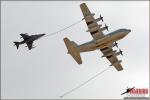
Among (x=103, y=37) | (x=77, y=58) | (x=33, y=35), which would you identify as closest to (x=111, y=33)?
(x=103, y=37)

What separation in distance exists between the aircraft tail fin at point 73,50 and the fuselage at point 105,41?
1435 mm

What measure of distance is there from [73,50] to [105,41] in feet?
36.2

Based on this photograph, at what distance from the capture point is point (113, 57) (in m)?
172

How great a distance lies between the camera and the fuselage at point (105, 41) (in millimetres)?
148000

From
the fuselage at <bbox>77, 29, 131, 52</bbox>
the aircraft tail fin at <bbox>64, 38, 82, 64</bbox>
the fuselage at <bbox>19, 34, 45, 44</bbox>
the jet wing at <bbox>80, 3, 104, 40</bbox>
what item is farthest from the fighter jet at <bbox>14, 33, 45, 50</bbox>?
the jet wing at <bbox>80, 3, 104, 40</bbox>

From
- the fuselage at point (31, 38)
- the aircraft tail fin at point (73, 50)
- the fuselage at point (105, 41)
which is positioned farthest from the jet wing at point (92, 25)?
the fuselage at point (31, 38)

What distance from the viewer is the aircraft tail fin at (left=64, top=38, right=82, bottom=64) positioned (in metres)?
155

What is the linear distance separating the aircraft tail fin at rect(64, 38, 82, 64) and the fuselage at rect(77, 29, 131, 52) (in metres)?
1.43

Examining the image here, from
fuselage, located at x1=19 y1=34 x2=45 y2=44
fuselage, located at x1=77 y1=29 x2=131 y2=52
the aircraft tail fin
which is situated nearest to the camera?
fuselage, located at x1=77 y1=29 x2=131 y2=52

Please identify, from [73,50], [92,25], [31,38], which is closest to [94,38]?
[92,25]

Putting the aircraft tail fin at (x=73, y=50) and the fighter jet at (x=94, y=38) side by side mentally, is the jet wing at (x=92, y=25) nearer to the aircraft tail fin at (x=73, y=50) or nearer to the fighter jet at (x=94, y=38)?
the fighter jet at (x=94, y=38)

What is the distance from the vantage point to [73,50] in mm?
155000

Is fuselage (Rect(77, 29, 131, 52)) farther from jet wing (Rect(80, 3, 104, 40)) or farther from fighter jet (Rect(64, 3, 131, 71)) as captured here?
jet wing (Rect(80, 3, 104, 40))

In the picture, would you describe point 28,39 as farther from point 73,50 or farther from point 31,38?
point 73,50
